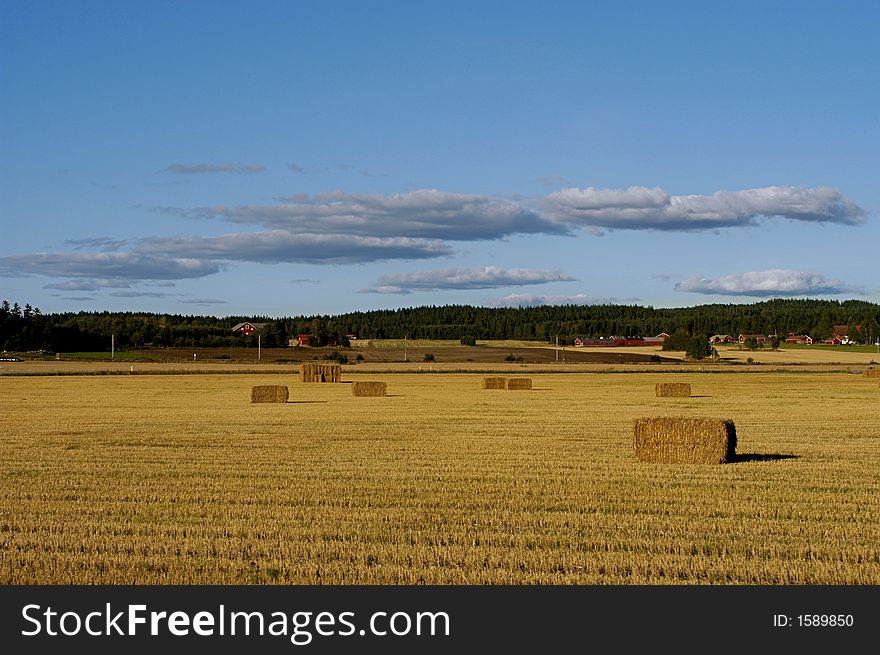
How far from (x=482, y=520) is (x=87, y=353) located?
127 m

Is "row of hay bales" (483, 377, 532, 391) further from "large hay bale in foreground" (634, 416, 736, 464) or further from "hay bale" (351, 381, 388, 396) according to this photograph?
"large hay bale in foreground" (634, 416, 736, 464)

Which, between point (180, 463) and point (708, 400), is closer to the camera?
point (180, 463)

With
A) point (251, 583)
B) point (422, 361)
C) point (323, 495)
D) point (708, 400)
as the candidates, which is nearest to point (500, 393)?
point (708, 400)

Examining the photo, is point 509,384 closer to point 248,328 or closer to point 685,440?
point 685,440

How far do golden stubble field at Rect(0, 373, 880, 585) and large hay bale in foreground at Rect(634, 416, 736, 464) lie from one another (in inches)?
17.8

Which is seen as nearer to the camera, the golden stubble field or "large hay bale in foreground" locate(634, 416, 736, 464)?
the golden stubble field

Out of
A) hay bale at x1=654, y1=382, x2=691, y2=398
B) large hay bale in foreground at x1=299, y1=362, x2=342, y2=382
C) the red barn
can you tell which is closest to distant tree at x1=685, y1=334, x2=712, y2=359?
the red barn

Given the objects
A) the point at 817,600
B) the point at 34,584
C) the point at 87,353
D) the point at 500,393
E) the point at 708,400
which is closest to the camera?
the point at 817,600

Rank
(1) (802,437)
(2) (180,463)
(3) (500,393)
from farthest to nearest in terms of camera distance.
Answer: (3) (500,393), (1) (802,437), (2) (180,463)

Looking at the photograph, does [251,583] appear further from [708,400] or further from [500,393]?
[500,393]

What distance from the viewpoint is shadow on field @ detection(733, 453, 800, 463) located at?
20.9 metres

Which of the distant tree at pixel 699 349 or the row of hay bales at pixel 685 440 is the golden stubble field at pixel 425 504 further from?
the distant tree at pixel 699 349

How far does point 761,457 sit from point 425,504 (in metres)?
9.56

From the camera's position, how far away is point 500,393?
52.9 m
